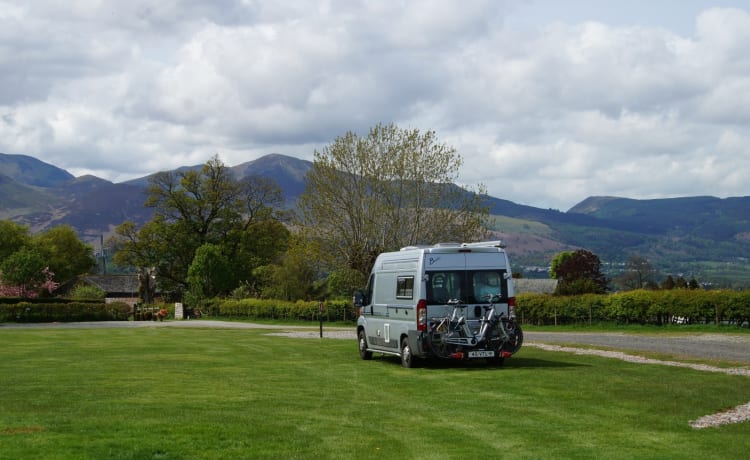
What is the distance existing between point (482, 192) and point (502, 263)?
37.1 metres

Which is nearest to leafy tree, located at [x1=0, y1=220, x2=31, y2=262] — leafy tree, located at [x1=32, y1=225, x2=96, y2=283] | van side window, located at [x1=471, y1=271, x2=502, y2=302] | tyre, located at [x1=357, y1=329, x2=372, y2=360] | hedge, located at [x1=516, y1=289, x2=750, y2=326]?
leafy tree, located at [x1=32, y1=225, x2=96, y2=283]

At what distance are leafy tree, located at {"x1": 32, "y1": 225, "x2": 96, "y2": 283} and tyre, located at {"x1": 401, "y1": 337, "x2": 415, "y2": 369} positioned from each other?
98.0 m

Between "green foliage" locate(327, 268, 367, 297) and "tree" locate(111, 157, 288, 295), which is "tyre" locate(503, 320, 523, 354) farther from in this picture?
"tree" locate(111, 157, 288, 295)

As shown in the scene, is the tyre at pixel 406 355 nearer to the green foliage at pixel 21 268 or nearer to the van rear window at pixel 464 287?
the van rear window at pixel 464 287

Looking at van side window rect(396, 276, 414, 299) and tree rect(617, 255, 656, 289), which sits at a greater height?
tree rect(617, 255, 656, 289)

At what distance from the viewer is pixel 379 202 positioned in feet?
191

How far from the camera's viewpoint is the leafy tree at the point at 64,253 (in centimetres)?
11606

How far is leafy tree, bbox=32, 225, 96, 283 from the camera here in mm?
116062

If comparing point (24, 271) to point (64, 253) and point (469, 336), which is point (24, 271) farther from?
point (469, 336)

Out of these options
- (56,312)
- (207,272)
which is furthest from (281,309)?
(56,312)

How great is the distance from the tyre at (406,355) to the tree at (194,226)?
69.2 metres

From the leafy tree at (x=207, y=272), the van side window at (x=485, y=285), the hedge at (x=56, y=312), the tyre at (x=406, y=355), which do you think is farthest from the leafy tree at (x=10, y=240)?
the van side window at (x=485, y=285)

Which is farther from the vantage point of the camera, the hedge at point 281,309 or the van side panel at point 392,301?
the hedge at point 281,309

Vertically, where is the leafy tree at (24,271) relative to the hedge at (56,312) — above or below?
above
